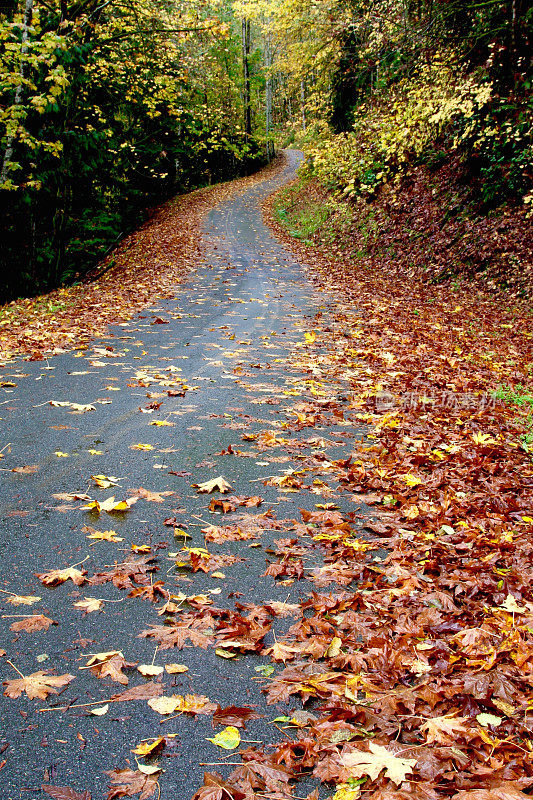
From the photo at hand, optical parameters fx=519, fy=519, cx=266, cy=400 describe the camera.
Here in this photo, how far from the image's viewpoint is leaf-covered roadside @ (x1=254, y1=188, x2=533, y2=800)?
5.72 ft

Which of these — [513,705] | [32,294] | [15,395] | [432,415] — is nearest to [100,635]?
[513,705]

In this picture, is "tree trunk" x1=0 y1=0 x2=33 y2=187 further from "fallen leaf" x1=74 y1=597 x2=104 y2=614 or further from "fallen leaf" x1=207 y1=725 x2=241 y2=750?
"fallen leaf" x1=207 y1=725 x2=241 y2=750

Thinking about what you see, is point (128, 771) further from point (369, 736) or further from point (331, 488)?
point (331, 488)

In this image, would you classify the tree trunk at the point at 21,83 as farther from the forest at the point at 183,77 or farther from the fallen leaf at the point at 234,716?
the fallen leaf at the point at 234,716

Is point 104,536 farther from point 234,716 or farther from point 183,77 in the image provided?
point 183,77

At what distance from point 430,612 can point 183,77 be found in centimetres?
2138

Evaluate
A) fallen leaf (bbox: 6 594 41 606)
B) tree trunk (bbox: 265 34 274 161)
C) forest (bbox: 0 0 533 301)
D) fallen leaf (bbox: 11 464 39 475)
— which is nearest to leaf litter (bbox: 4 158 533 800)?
fallen leaf (bbox: 6 594 41 606)

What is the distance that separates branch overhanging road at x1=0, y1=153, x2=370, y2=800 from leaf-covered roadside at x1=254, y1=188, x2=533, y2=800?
180 millimetres

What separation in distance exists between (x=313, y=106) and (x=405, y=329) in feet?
56.4

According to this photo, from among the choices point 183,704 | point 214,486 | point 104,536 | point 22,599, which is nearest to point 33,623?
point 22,599

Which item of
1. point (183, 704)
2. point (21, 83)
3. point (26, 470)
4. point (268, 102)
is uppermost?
point (268, 102)

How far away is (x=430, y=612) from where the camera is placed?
2484 mm

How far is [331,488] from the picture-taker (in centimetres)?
365

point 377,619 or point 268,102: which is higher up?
point 268,102
